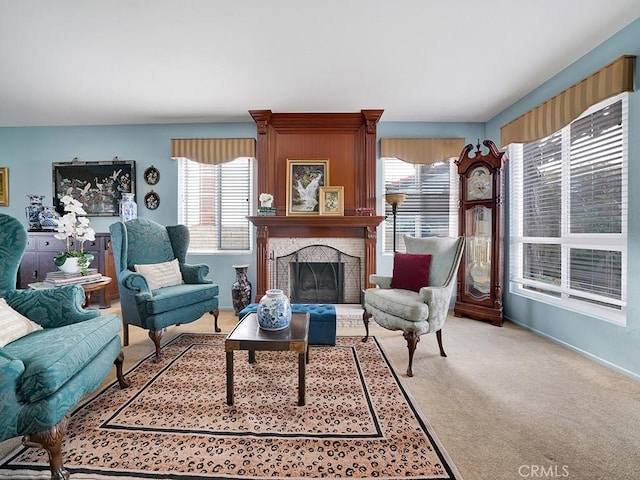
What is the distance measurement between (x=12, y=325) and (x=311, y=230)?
2.92m

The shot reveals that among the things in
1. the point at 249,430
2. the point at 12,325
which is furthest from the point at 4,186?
the point at 249,430

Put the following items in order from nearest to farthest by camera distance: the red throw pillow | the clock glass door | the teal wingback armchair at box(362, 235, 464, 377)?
the teal wingback armchair at box(362, 235, 464, 377) < the red throw pillow < the clock glass door

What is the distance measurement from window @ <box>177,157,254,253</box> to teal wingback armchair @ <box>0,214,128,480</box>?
8.07ft

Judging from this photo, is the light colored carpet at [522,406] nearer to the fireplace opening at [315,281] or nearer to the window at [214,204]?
the fireplace opening at [315,281]

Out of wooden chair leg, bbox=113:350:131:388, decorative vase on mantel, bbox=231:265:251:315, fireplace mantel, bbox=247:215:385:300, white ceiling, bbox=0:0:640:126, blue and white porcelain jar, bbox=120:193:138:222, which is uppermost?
white ceiling, bbox=0:0:640:126

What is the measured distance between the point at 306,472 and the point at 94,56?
357 centimetres

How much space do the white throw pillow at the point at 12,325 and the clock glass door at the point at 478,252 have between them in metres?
4.14

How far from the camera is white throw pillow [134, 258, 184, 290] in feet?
9.53

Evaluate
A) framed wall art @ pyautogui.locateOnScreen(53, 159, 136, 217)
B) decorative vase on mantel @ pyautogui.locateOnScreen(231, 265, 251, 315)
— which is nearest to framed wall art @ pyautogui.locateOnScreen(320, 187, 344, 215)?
decorative vase on mantel @ pyautogui.locateOnScreen(231, 265, 251, 315)

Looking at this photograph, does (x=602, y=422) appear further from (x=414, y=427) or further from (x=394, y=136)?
(x=394, y=136)

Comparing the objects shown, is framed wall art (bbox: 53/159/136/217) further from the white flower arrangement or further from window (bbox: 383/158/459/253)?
window (bbox: 383/158/459/253)

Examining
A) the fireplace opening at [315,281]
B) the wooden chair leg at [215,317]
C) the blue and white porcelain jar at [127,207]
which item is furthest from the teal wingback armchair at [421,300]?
the blue and white porcelain jar at [127,207]

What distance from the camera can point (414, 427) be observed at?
1646mm

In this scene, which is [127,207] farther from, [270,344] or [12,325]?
[270,344]
